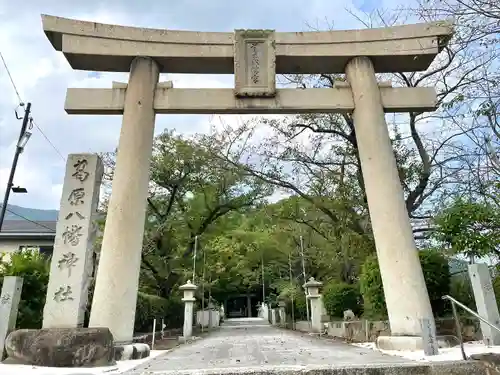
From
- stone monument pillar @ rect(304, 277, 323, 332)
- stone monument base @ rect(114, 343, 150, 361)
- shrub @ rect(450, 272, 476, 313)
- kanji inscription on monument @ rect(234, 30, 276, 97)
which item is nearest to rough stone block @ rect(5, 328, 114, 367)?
stone monument base @ rect(114, 343, 150, 361)

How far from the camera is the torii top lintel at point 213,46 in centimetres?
859

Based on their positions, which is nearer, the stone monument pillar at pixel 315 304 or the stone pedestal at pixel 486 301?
the stone pedestal at pixel 486 301

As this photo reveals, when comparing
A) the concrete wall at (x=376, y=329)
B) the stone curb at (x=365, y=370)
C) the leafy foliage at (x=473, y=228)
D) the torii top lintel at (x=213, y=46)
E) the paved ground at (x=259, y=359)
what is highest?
the torii top lintel at (x=213, y=46)

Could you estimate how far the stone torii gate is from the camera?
7.90 meters

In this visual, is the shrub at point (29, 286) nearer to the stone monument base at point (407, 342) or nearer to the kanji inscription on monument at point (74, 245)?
the kanji inscription on monument at point (74, 245)

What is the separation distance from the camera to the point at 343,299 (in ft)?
48.4

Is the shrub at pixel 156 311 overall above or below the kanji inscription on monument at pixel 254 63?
below

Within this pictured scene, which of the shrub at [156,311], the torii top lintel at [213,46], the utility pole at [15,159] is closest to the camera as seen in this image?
the torii top lintel at [213,46]

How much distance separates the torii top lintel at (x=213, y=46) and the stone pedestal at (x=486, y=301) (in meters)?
4.72

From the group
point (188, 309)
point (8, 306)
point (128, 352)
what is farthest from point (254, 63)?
point (188, 309)

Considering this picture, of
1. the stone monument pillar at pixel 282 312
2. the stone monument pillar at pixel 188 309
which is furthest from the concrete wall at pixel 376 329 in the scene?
the stone monument pillar at pixel 282 312

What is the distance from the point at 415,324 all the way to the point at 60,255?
6282 millimetres

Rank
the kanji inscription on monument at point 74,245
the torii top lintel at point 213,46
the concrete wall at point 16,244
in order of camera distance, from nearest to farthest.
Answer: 1. the kanji inscription on monument at point 74,245
2. the torii top lintel at point 213,46
3. the concrete wall at point 16,244

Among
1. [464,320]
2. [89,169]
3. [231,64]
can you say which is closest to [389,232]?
[464,320]
